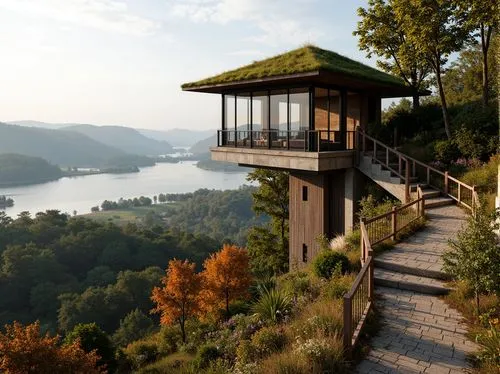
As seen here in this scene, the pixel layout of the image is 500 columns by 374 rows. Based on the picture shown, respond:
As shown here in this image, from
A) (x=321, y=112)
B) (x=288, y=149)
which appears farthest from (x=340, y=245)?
(x=321, y=112)

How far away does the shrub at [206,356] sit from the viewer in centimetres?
1070

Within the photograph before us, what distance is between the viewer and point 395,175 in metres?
18.7

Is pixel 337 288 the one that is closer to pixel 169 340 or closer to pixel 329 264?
pixel 329 264

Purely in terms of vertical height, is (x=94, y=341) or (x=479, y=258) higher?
(x=479, y=258)

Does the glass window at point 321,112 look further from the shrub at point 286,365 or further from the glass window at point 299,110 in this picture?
the shrub at point 286,365

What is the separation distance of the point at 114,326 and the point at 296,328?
218ft

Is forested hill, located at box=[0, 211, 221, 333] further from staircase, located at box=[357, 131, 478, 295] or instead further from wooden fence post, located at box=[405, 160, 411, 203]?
wooden fence post, located at box=[405, 160, 411, 203]

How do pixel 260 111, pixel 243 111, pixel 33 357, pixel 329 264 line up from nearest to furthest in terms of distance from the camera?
pixel 329 264
pixel 33 357
pixel 260 111
pixel 243 111

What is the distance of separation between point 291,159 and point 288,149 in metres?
0.71

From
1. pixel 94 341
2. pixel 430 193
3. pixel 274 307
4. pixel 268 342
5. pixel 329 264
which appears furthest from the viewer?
pixel 94 341

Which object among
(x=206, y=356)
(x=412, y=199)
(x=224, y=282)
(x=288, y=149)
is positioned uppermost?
(x=288, y=149)

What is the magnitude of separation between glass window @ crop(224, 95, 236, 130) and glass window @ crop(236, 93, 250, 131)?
31cm

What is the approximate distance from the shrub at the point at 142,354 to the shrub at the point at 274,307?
48.1 feet

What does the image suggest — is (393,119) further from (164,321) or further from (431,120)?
(164,321)
